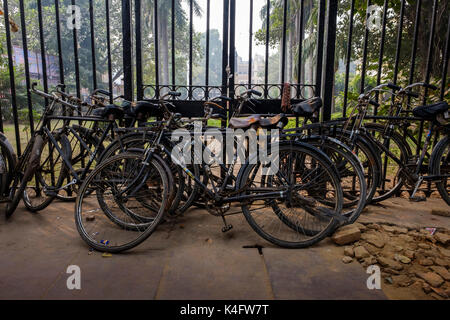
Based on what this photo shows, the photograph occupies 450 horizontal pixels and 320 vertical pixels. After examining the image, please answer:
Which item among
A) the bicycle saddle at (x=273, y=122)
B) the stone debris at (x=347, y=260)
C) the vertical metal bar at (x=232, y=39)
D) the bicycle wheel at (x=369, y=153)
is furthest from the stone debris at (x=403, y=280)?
the vertical metal bar at (x=232, y=39)

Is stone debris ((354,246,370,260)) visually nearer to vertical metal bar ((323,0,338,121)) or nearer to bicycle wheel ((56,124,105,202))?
vertical metal bar ((323,0,338,121))

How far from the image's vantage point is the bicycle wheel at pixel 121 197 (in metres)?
2.75

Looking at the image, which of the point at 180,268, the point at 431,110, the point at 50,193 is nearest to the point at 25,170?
the point at 50,193

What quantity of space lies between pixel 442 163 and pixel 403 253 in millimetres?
1639

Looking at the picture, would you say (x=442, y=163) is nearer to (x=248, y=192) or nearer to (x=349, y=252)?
(x=349, y=252)

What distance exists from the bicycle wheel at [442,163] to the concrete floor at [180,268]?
68.5 inches

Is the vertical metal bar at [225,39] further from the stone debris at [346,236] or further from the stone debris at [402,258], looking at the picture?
the stone debris at [402,258]

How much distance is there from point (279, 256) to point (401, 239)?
3.84 ft

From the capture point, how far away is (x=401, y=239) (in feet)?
9.43

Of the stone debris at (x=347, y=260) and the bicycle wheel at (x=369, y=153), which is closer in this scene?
the stone debris at (x=347, y=260)

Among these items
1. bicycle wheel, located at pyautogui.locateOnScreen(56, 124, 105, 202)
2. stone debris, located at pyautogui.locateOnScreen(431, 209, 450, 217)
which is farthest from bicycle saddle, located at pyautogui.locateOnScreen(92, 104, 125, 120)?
stone debris, located at pyautogui.locateOnScreen(431, 209, 450, 217)

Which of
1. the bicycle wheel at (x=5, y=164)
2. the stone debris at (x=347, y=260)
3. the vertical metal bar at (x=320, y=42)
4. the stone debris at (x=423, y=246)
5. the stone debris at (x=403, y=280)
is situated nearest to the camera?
the stone debris at (x=403, y=280)
